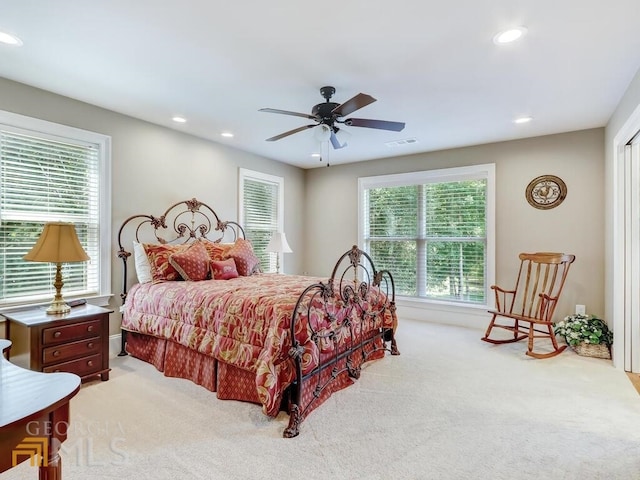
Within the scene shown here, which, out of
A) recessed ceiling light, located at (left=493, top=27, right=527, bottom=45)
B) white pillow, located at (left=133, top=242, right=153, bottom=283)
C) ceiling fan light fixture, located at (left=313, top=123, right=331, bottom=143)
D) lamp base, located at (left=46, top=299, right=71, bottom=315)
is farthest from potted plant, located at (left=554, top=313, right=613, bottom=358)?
lamp base, located at (left=46, top=299, right=71, bottom=315)

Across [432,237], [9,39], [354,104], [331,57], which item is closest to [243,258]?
[354,104]

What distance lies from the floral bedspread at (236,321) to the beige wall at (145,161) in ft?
2.63

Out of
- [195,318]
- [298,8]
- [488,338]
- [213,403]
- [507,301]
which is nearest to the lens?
[298,8]

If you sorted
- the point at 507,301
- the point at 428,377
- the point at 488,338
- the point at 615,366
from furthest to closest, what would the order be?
1. the point at 507,301
2. the point at 488,338
3. the point at 615,366
4. the point at 428,377

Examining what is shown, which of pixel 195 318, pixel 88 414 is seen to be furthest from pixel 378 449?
pixel 88 414

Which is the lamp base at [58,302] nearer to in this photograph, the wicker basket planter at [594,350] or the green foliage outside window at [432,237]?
the green foliage outside window at [432,237]

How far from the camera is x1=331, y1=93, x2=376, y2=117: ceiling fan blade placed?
91.3 inches

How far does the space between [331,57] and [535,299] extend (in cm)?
375

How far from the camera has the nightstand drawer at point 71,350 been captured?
2.60 meters

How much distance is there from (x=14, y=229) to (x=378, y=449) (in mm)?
3422

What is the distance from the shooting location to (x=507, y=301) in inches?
178

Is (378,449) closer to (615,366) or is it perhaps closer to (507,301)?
(615,366)

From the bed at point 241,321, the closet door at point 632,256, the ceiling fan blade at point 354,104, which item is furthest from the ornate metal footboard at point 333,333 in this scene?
the closet door at point 632,256

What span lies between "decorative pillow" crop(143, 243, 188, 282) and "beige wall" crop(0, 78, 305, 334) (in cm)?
39
